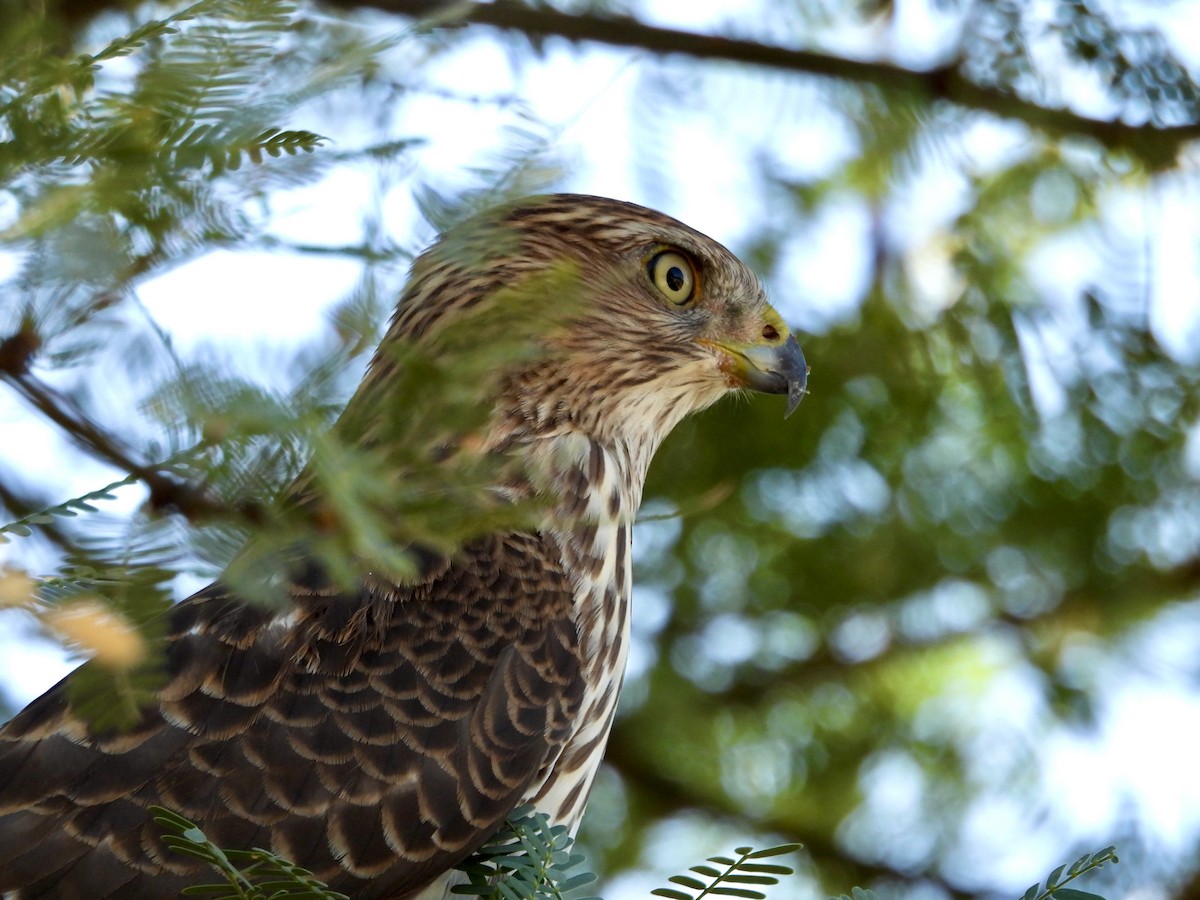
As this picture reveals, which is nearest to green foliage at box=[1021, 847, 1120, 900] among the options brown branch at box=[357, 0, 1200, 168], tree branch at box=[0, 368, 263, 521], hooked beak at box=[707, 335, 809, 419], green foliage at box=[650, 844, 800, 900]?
green foliage at box=[650, 844, 800, 900]

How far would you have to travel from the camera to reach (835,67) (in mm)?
4438

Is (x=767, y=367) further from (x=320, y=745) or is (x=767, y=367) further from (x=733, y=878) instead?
(x=733, y=878)

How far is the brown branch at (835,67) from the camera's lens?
4012mm

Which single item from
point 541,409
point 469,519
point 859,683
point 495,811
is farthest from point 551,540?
point 859,683

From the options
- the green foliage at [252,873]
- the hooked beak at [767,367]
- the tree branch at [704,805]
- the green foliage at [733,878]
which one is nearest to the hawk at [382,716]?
the green foliage at [252,873]

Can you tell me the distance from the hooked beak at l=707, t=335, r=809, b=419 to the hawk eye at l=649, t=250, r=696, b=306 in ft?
0.57

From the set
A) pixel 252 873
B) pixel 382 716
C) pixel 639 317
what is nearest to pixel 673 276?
pixel 639 317

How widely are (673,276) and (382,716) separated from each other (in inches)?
67.3

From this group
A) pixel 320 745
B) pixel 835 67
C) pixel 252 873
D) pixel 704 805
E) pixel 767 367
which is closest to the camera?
pixel 252 873

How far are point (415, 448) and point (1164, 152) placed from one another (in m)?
3.66

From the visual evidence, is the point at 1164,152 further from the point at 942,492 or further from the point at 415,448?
the point at 415,448

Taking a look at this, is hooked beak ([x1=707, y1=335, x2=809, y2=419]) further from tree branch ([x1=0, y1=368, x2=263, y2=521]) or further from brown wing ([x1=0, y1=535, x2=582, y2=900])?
tree branch ([x1=0, y1=368, x2=263, y2=521])

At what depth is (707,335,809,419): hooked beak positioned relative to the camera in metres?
4.20

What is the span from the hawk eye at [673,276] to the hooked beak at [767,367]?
174mm
